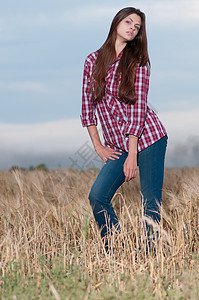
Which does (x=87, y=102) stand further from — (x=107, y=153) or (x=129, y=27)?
(x=129, y=27)

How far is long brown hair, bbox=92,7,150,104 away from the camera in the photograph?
7.89ft

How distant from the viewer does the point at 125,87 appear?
7.88 ft

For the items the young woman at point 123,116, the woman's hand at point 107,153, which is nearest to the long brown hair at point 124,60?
the young woman at point 123,116

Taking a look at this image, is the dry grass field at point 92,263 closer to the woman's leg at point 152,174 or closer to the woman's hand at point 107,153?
the woman's leg at point 152,174

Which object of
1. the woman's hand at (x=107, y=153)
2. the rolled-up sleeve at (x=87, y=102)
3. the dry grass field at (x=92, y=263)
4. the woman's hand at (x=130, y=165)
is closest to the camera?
the dry grass field at (x=92, y=263)

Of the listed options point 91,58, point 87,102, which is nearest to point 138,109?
point 87,102

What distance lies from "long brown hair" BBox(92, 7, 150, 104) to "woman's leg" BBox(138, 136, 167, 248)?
12.9 inches

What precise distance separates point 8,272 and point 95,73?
129cm

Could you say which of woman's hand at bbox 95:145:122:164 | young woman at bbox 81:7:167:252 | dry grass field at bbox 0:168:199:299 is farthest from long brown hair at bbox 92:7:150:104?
dry grass field at bbox 0:168:199:299

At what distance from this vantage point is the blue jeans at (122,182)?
240 centimetres

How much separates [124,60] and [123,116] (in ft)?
1.15

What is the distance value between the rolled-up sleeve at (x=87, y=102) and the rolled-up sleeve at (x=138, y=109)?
28cm

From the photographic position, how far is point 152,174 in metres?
2.45

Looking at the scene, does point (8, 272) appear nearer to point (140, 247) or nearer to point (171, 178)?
point (140, 247)
